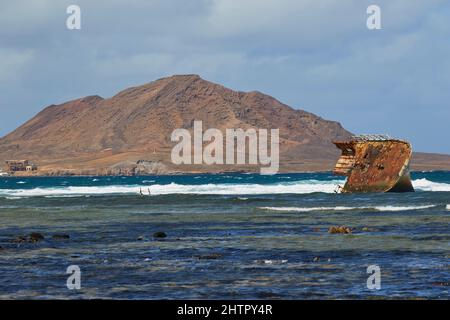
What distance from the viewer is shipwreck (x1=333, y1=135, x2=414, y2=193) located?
82.7 m

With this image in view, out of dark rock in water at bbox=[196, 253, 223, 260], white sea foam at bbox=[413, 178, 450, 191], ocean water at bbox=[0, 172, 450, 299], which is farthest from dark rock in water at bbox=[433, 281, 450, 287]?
white sea foam at bbox=[413, 178, 450, 191]

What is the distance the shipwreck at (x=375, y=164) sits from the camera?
3255 inches

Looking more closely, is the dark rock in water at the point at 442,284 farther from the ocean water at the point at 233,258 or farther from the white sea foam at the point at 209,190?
the white sea foam at the point at 209,190

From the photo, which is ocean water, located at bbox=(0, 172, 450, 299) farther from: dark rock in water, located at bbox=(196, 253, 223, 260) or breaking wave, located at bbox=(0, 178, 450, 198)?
breaking wave, located at bbox=(0, 178, 450, 198)

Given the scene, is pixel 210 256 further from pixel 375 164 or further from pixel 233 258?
pixel 375 164

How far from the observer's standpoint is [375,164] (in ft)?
275

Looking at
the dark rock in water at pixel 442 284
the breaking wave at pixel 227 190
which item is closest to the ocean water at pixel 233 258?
the dark rock in water at pixel 442 284

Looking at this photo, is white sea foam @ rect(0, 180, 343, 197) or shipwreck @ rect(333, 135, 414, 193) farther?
white sea foam @ rect(0, 180, 343, 197)

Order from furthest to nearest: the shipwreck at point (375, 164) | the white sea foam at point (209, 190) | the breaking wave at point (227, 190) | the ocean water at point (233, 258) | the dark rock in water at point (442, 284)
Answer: the white sea foam at point (209, 190) → the breaking wave at point (227, 190) → the shipwreck at point (375, 164) → the dark rock in water at point (442, 284) → the ocean water at point (233, 258)

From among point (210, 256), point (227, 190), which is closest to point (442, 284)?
point (210, 256)

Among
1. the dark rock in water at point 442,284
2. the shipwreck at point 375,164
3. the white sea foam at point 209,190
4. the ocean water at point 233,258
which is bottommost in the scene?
the white sea foam at point 209,190

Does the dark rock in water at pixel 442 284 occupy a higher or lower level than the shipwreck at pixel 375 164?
lower

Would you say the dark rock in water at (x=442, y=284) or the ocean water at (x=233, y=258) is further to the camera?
the dark rock in water at (x=442, y=284)
